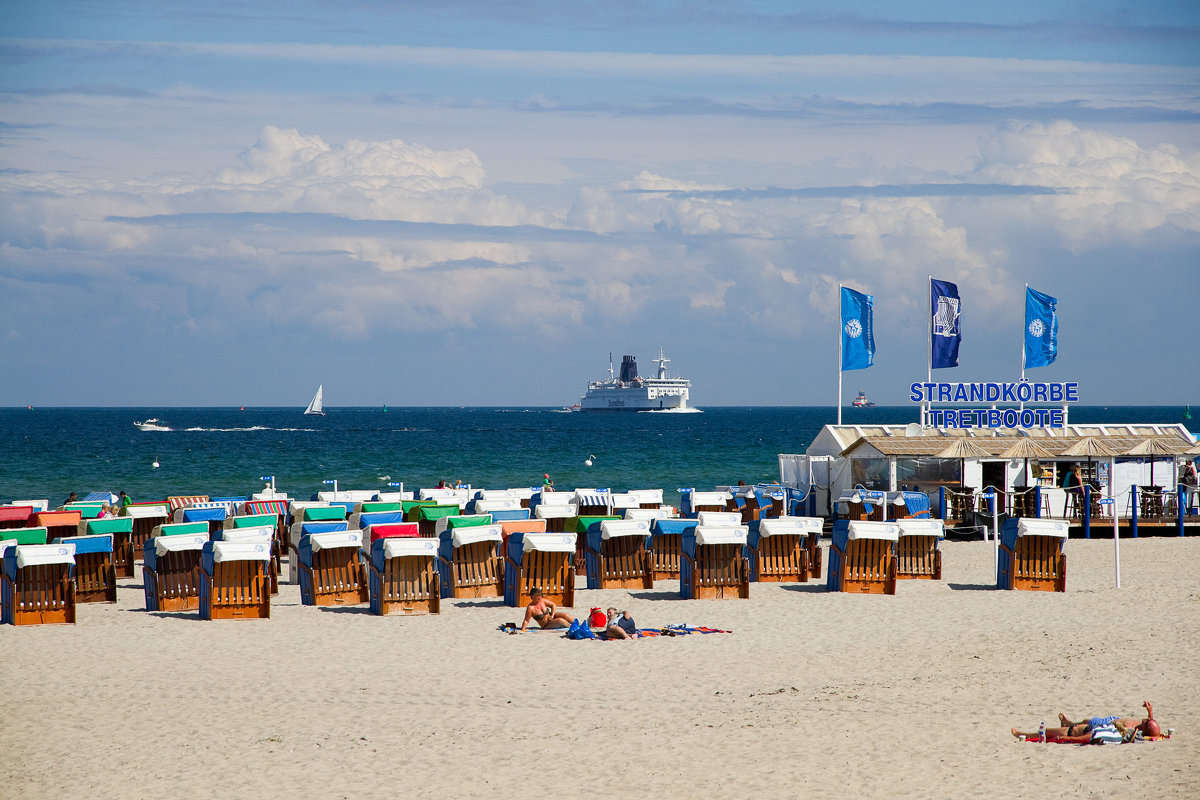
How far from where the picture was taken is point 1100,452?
2370 cm

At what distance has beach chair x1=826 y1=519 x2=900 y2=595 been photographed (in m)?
14.8

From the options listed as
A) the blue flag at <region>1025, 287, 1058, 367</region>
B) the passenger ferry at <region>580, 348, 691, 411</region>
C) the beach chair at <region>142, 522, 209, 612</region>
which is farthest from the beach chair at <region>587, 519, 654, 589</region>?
the passenger ferry at <region>580, 348, 691, 411</region>

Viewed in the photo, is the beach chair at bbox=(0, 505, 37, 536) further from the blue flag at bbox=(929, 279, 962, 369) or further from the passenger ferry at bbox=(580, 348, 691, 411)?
the passenger ferry at bbox=(580, 348, 691, 411)

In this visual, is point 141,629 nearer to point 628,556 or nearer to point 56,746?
point 56,746

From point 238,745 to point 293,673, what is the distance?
7.60 ft

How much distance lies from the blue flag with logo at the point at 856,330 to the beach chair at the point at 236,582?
1811 centimetres

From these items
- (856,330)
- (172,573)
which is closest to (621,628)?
(172,573)

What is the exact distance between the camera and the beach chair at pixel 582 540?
15795 mm

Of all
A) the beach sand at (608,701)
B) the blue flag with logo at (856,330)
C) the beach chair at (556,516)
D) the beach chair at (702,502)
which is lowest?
the beach sand at (608,701)

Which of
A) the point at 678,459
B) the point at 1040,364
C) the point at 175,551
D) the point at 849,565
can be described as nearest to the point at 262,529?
the point at 175,551

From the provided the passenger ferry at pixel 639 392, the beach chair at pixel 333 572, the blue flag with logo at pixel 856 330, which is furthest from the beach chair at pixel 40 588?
the passenger ferry at pixel 639 392

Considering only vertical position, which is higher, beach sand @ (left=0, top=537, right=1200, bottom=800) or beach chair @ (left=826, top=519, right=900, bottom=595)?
beach chair @ (left=826, top=519, right=900, bottom=595)

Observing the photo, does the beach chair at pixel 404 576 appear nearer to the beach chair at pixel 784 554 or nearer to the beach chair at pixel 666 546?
the beach chair at pixel 666 546

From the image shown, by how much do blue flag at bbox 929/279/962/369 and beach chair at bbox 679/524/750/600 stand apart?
52.1 feet
